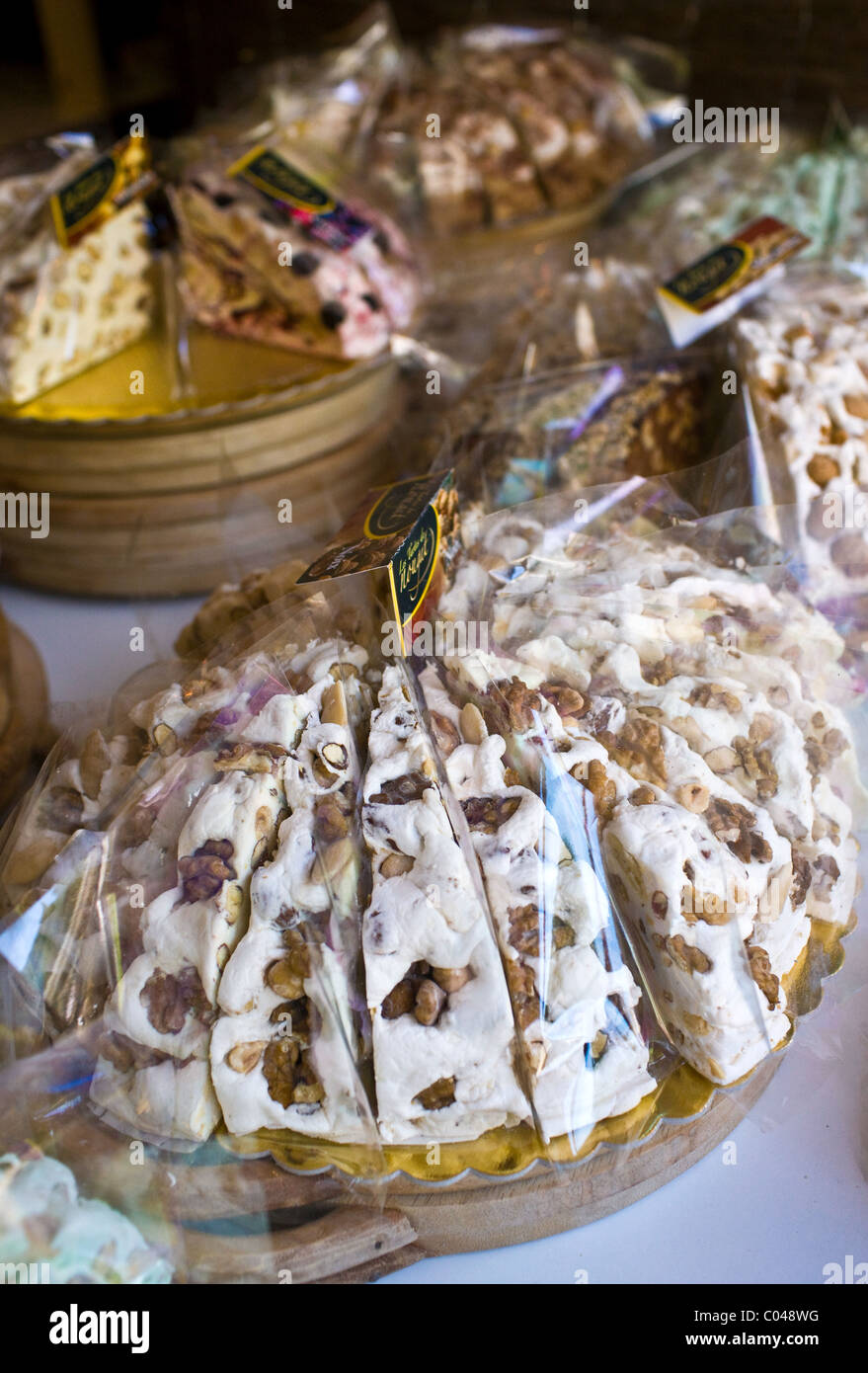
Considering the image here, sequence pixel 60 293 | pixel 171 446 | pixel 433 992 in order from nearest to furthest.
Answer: pixel 433 992 → pixel 171 446 → pixel 60 293

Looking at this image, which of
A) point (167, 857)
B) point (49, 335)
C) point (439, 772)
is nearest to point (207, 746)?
point (167, 857)

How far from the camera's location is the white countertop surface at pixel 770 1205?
923 mm

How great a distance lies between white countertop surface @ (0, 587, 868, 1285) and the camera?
3.03 ft

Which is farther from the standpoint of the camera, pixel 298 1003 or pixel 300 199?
pixel 300 199

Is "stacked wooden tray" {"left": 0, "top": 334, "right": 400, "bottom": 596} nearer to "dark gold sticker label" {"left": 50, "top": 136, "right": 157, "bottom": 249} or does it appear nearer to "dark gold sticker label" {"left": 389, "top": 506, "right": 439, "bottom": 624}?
"dark gold sticker label" {"left": 50, "top": 136, "right": 157, "bottom": 249}

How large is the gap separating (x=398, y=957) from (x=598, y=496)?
60cm

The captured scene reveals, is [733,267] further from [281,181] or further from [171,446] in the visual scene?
[171,446]

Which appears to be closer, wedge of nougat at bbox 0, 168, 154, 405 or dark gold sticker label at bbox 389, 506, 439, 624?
dark gold sticker label at bbox 389, 506, 439, 624

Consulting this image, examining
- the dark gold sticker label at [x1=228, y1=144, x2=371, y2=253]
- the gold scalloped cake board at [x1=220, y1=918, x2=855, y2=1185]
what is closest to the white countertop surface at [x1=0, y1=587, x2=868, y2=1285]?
the gold scalloped cake board at [x1=220, y1=918, x2=855, y2=1185]

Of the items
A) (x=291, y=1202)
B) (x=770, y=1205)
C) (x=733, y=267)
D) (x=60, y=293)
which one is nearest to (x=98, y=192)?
(x=60, y=293)

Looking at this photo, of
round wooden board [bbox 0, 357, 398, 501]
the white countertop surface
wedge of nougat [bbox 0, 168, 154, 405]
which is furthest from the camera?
wedge of nougat [bbox 0, 168, 154, 405]

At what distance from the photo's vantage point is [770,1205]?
96cm

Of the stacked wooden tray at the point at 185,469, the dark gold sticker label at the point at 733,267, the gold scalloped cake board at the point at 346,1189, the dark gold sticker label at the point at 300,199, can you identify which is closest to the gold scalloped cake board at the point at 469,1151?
the gold scalloped cake board at the point at 346,1189
